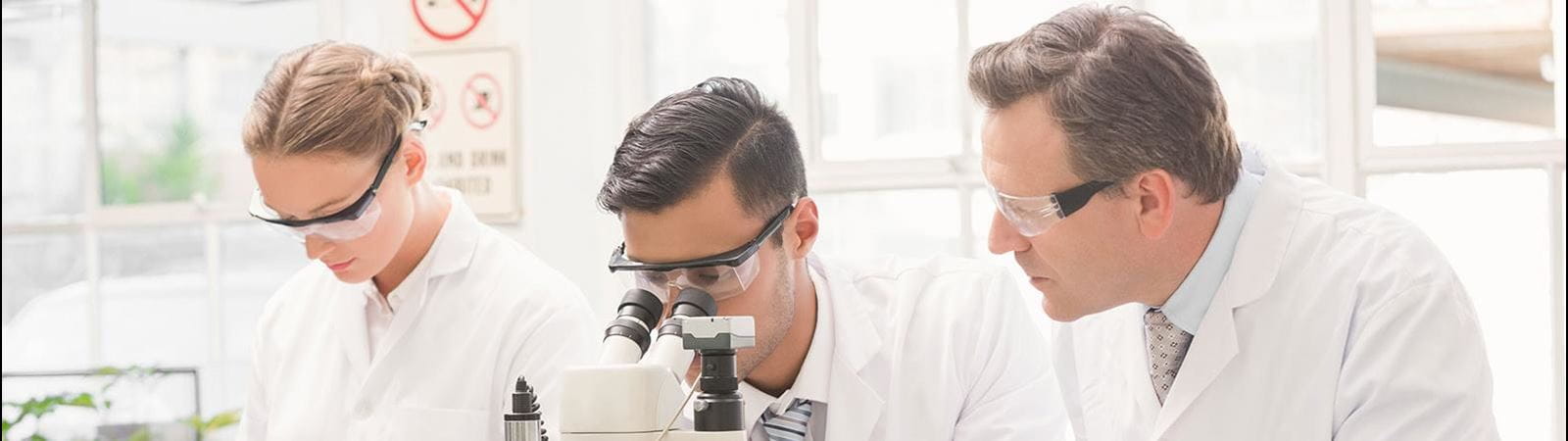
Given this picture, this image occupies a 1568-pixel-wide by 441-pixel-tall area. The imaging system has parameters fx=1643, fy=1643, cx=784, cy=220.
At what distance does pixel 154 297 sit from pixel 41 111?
61 cm

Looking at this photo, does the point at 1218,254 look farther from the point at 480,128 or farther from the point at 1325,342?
the point at 480,128

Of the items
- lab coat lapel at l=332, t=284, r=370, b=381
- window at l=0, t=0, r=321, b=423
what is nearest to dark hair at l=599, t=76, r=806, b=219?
lab coat lapel at l=332, t=284, r=370, b=381

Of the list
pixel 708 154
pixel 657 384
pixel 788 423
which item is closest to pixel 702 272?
pixel 708 154

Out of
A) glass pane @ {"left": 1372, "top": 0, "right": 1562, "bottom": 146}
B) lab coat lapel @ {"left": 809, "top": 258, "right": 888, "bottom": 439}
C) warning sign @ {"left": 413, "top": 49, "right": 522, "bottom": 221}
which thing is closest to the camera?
lab coat lapel @ {"left": 809, "top": 258, "right": 888, "bottom": 439}

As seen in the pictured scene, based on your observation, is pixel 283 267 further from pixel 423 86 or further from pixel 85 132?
pixel 423 86

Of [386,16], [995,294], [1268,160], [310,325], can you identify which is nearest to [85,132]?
[386,16]

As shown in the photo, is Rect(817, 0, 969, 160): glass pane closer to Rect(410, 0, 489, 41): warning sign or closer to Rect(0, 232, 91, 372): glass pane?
Rect(410, 0, 489, 41): warning sign

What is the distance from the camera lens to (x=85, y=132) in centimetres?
445

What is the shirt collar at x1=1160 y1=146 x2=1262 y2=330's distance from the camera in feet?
6.08

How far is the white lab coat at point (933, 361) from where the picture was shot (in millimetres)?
2059

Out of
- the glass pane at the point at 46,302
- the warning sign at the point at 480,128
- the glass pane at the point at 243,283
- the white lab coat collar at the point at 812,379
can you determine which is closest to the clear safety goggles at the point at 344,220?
the white lab coat collar at the point at 812,379

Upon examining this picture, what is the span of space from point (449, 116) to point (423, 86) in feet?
4.73

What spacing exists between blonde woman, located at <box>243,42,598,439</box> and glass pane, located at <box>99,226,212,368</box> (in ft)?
6.37

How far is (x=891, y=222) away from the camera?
12.3 ft
